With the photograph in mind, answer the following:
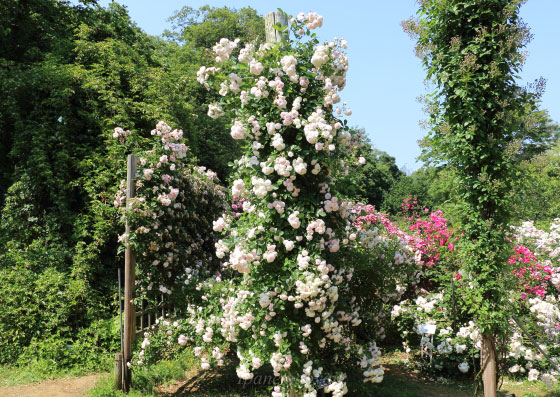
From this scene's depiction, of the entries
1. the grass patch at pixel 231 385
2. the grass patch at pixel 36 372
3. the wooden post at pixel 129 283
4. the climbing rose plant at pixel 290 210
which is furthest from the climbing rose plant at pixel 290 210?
the grass patch at pixel 36 372

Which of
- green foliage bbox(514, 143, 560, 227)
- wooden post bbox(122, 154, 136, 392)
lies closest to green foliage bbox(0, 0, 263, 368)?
wooden post bbox(122, 154, 136, 392)

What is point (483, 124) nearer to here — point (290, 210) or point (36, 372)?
point (290, 210)

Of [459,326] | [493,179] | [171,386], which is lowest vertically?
[171,386]

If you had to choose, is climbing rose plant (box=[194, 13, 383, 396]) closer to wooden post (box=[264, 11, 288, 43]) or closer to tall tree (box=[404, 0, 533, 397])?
wooden post (box=[264, 11, 288, 43])

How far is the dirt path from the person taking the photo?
192 inches

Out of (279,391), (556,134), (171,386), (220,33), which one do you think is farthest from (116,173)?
(556,134)

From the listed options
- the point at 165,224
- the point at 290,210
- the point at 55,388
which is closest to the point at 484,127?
the point at 290,210

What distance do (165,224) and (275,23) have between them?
2865 mm

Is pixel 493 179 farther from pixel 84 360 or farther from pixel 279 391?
pixel 84 360

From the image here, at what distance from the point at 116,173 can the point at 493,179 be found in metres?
5.19

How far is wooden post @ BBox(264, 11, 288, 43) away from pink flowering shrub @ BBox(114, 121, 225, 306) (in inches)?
85.4

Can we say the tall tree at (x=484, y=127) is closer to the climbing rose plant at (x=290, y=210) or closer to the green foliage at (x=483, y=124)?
the green foliage at (x=483, y=124)

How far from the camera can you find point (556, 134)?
1167 inches

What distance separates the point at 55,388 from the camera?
5.06 m
